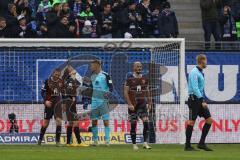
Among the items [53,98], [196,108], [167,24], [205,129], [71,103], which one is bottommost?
[205,129]

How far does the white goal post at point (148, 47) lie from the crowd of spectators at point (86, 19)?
1.56 meters

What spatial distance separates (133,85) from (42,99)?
11.6 ft

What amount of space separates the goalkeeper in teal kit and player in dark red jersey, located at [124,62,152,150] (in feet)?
2.76

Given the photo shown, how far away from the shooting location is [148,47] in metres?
24.1

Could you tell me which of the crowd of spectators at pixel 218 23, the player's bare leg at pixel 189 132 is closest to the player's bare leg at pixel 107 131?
the player's bare leg at pixel 189 132

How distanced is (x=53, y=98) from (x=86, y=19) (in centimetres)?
476

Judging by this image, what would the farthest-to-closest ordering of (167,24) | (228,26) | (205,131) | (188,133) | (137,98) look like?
(228,26) < (167,24) < (137,98) < (205,131) < (188,133)

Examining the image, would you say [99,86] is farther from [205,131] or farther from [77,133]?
[205,131]

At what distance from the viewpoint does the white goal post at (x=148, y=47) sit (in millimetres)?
22906

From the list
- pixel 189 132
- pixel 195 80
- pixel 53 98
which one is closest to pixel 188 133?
pixel 189 132

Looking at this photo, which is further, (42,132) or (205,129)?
(42,132)

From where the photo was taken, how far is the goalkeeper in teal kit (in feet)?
71.9

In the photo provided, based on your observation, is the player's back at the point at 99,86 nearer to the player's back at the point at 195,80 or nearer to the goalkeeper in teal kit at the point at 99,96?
the goalkeeper in teal kit at the point at 99,96

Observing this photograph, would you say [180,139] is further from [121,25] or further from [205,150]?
[121,25]
